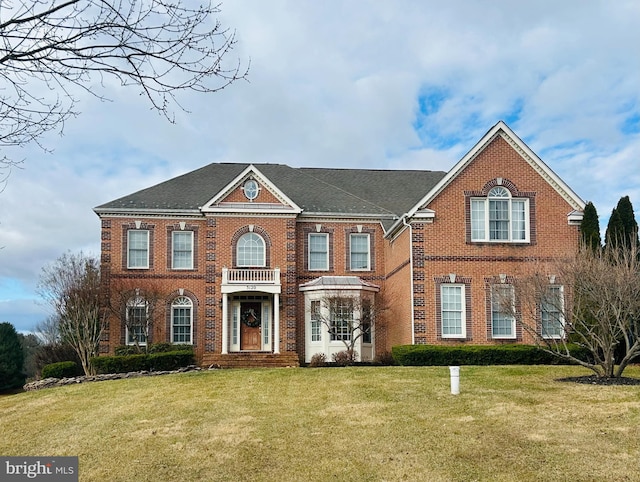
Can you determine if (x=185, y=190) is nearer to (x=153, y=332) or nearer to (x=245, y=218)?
(x=245, y=218)

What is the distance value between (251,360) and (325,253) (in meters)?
6.49

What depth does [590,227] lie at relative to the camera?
88.3 feet

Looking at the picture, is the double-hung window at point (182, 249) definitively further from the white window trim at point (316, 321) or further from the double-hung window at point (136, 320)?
the white window trim at point (316, 321)

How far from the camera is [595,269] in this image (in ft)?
62.9

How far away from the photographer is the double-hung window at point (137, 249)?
31719mm

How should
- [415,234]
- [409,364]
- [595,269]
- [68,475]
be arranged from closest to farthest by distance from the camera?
[68,475] → [595,269] → [409,364] → [415,234]

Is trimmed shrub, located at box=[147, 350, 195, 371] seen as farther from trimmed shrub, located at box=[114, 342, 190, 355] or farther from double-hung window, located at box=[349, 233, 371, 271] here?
double-hung window, located at box=[349, 233, 371, 271]

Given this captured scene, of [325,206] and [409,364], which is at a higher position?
[325,206]

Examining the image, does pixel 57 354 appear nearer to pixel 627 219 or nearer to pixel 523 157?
pixel 523 157

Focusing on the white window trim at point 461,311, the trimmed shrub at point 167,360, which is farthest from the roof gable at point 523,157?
the trimmed shrub at point 167,360

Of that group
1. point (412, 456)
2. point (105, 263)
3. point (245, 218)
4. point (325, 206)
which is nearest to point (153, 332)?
point (105, 263)

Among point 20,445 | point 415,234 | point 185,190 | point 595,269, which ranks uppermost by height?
point 185,190

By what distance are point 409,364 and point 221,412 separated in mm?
10765

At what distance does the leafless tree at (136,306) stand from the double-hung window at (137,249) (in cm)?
106
